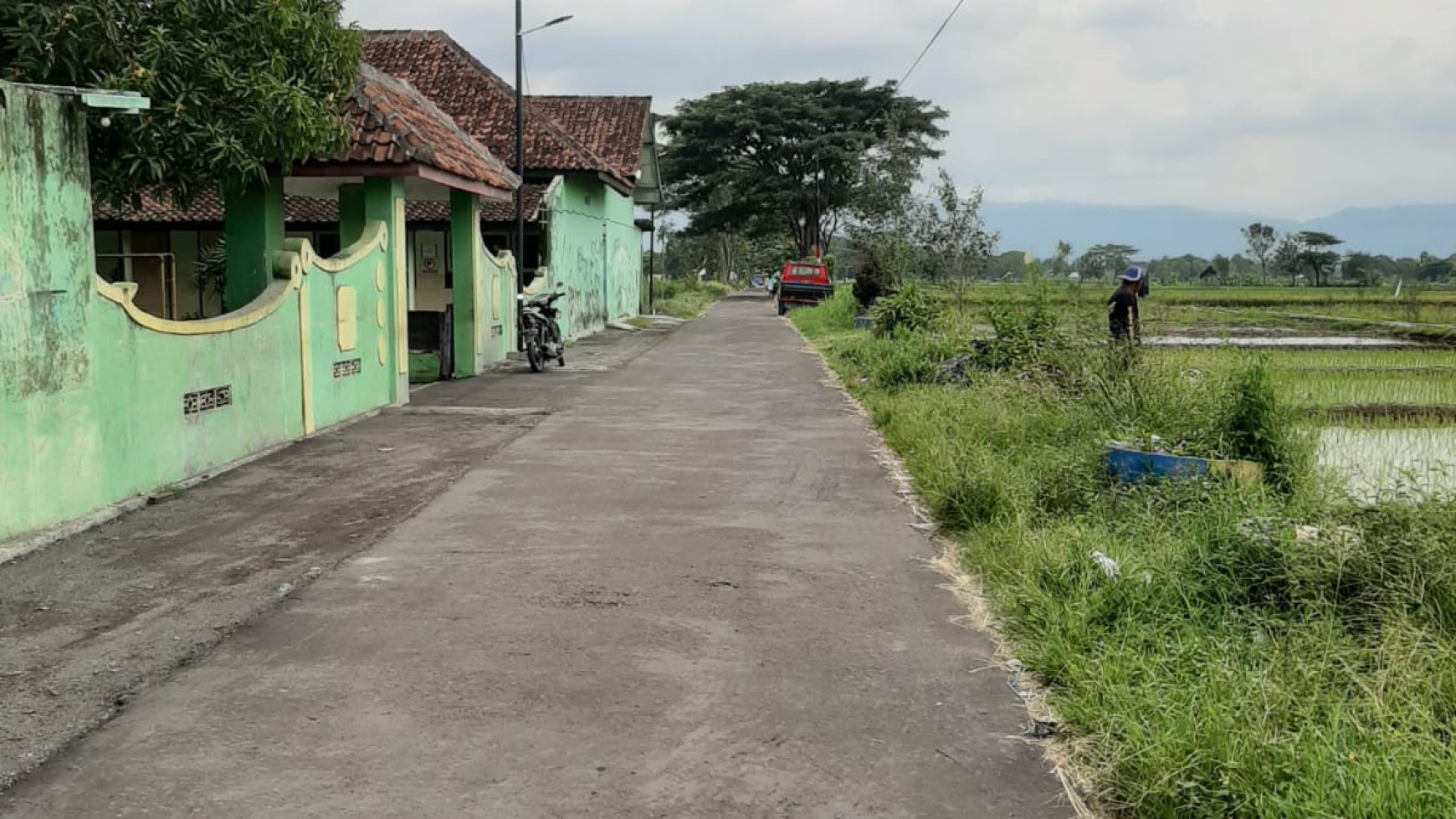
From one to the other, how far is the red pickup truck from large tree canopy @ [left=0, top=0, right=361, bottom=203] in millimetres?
32364

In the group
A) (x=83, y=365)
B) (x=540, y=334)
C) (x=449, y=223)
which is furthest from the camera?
(x=449, y=223)

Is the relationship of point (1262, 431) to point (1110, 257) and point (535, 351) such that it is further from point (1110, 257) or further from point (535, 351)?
point (1110, 257)

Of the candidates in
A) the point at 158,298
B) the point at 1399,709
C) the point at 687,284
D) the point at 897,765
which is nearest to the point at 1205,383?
the point at 1399,709

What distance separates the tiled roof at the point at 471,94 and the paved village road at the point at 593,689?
824 inches

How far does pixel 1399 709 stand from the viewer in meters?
4.04

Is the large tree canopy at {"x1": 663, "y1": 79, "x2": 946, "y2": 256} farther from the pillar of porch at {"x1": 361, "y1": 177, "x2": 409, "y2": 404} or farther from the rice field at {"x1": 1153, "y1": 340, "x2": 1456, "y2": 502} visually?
the pillar of porch at {"x1": 361, "y1": 177, "x2": 409, "y2": 404}

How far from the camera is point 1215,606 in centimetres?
522

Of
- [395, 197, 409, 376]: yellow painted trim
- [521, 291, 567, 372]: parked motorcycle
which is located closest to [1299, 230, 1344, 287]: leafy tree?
[521, 291, 567, 372]: parked motorcycle

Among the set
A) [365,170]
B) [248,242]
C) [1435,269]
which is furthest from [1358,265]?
[248,242]

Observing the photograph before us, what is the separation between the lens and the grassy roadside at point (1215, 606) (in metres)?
3.66

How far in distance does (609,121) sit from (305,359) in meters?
27.3

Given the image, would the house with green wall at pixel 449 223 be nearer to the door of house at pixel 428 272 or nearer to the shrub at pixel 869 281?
the door of house at pixel 428 272

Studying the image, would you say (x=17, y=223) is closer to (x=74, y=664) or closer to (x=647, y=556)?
(x=74, y=664)

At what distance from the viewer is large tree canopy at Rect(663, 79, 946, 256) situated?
52.0 m
